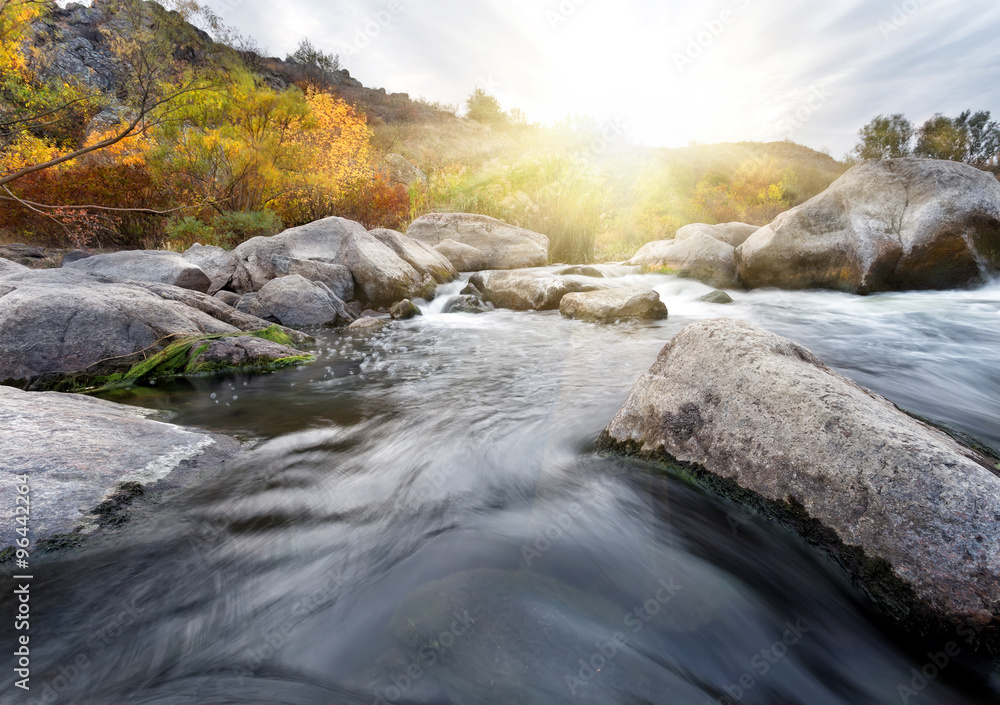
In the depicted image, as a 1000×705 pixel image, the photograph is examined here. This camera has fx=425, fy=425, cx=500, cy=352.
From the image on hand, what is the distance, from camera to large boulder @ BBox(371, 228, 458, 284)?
33.7ft

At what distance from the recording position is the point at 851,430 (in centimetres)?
180

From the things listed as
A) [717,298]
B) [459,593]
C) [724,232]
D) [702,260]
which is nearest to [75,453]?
[459,593]

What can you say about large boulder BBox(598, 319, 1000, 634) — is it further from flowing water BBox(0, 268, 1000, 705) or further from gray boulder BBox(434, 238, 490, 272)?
gray boulder BBox(434, 238, 490, 272)

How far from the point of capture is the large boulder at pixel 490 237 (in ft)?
42.2

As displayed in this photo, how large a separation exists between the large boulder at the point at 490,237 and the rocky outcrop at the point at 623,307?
5552 mm

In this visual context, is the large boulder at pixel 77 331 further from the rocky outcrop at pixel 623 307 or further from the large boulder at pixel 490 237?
the large boulder at pixel 490 237

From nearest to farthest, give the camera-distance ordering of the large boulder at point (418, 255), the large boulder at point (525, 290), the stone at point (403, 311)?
the stone at point (403, 311) < the large boulder at point (525, 290) < the large boulder at point (418, 255)

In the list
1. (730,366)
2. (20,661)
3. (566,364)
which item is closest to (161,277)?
(566,364)

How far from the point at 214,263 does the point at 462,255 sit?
6.16m

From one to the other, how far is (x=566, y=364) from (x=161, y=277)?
7.87 metres

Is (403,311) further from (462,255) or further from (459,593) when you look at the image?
(459,593)

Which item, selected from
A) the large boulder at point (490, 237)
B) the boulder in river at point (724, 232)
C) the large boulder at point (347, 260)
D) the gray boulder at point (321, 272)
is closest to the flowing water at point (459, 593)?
the gray boulder at point (321, 272)

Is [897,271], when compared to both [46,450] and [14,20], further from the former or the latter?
[14,20]

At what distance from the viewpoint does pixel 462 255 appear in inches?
495
